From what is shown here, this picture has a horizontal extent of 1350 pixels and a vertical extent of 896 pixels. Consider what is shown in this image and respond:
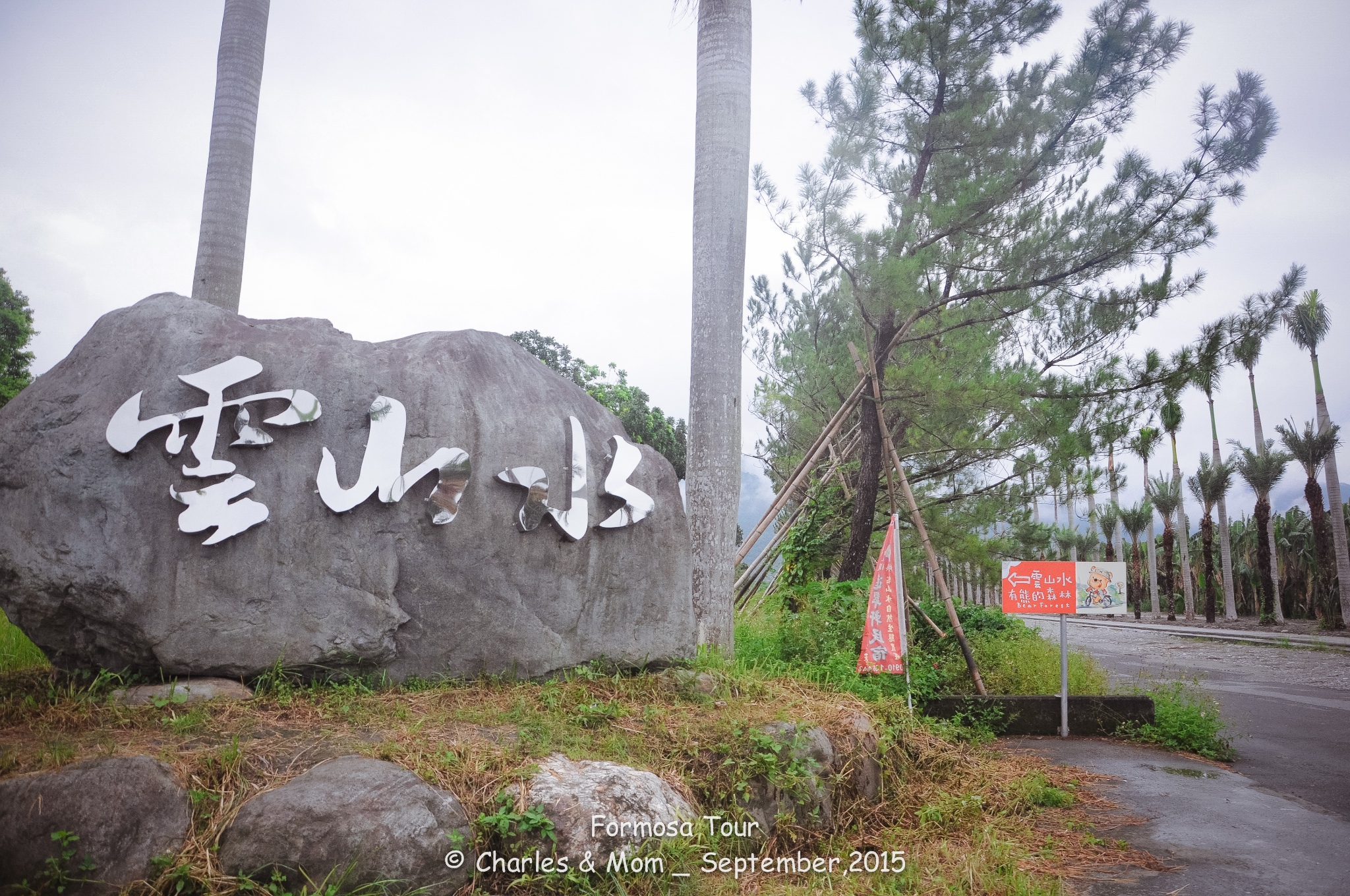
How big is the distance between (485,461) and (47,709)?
8.40ft

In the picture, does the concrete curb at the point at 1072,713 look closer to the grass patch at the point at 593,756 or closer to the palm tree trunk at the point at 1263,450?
the grass patch at the point at 593,756

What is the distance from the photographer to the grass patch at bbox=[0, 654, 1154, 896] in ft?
11.3

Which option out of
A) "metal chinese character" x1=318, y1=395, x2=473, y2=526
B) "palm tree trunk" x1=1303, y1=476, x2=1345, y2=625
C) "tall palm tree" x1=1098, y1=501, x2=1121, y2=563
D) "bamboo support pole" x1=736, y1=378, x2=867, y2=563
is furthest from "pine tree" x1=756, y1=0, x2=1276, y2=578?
"tall palm tree" x1=1098, y1=501, x2=1121, y2=563

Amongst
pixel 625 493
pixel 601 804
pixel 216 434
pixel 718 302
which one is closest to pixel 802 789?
pixel 601 804

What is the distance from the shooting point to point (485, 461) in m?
5.18

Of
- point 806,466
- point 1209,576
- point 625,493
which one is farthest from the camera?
point 1209,576

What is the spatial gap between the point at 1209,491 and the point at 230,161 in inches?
1264

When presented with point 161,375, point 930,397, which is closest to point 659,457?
point 161,375

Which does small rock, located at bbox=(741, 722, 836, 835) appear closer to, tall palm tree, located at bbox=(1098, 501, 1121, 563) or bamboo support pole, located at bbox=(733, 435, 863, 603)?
bamboo support pole, located at bbox=(733, 435, 863, 603)

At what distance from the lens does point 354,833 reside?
10.4 ft

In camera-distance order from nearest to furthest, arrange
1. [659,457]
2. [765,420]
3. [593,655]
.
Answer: [593,655], [659,457], [765,420]

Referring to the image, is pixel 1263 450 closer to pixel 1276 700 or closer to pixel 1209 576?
pixel 1209 576

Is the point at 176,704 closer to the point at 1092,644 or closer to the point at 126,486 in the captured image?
the point at 126,486

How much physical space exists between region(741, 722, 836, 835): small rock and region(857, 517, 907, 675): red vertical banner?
1718 mm
